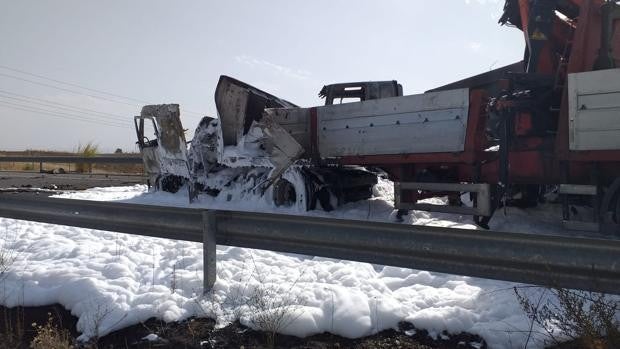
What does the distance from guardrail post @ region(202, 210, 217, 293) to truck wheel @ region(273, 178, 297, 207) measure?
4992 millimetres

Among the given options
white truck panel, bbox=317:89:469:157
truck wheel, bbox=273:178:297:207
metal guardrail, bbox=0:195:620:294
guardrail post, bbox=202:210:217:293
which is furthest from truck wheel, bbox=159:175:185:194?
guardrail post, bbox=202:210:217:293

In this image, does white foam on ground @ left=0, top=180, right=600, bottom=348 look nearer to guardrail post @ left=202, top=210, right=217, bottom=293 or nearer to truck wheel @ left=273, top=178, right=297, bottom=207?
guardrail post @ left=202, top=210, right=217, bottom=293

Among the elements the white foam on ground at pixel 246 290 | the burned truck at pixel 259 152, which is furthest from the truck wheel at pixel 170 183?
the white foam on ground at pixel 246 290

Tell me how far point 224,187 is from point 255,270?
19.0ft

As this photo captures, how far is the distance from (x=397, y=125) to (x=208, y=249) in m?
4.49

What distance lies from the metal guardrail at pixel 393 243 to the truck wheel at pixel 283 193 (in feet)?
14.9

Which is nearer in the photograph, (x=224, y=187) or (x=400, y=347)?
(x=400, y=347)

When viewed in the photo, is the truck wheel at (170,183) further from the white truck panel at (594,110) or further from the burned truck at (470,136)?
the white truck panel at (594,110)

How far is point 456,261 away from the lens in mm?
3004

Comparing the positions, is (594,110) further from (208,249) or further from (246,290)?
(208,249)

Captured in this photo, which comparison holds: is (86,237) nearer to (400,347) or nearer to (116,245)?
(116,245)

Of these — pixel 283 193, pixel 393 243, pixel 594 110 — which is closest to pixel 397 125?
pixel 283 193

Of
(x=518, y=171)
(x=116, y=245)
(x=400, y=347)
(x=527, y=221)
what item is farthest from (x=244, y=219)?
(x=527, y=221)

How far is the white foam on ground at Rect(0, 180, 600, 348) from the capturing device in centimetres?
335
